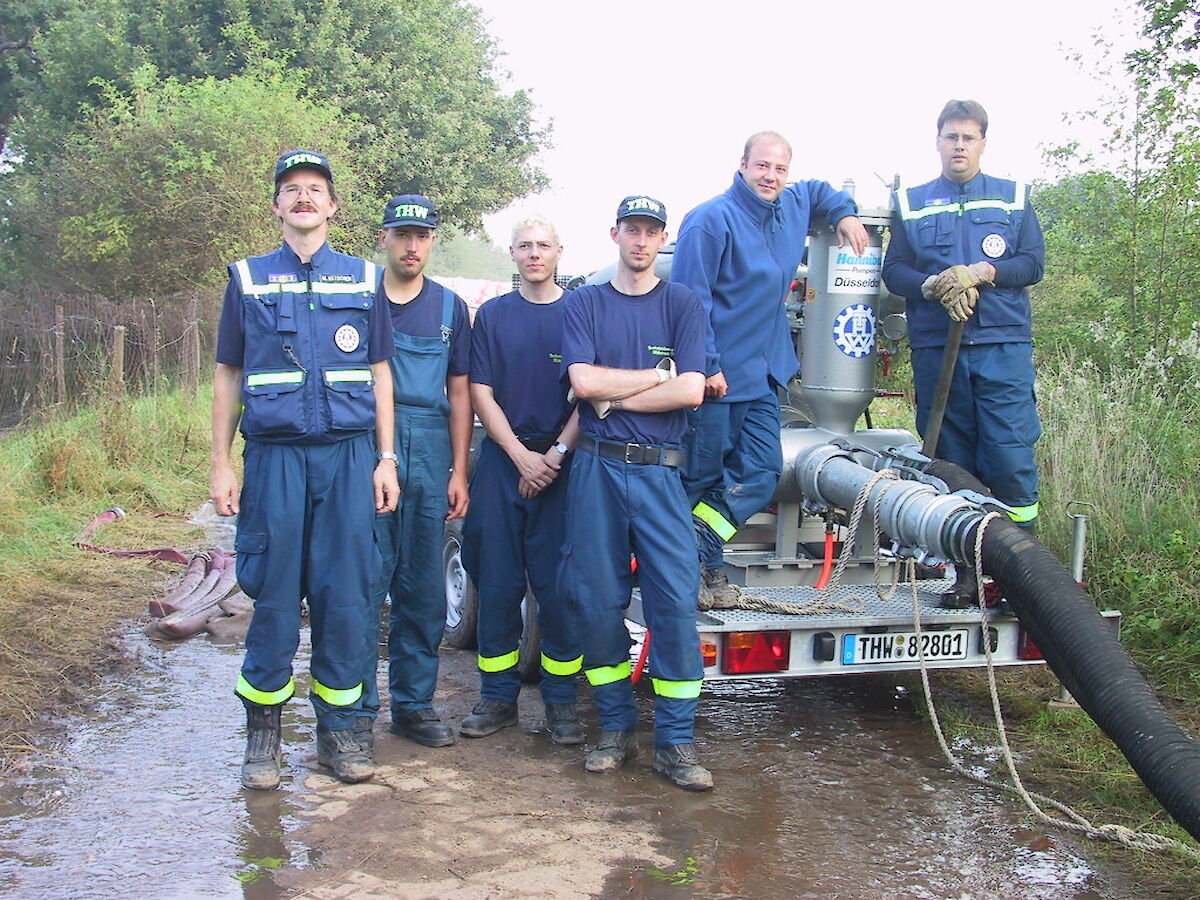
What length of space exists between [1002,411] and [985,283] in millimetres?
586

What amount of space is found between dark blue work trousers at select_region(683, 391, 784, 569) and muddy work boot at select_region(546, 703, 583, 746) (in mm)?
860

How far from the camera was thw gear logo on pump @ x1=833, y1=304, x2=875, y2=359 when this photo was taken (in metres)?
5.71

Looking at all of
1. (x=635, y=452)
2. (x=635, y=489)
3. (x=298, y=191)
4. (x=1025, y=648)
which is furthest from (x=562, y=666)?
(x=298, y=191)

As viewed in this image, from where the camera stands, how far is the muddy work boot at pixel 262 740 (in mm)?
4512

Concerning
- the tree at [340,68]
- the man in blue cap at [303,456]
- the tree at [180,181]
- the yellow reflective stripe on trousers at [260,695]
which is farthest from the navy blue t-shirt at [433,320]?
the tree at [340,68]

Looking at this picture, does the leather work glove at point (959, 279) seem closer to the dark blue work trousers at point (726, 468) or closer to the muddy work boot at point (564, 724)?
the dark blue work trousers at point (726, 468)

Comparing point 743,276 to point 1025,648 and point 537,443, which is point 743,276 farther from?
point 1025,648

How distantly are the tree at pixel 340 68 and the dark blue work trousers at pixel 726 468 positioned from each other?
19.5 meters

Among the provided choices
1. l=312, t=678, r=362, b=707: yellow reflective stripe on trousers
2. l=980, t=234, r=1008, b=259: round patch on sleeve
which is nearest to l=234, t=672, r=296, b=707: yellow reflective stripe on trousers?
l=312, t=678, r=362, b=707: yellow reflective stripe on trousers

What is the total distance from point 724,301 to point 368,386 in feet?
5.24

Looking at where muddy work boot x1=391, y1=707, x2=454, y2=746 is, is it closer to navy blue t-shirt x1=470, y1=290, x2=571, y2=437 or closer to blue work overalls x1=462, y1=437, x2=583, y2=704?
blue work overalls x1=462, y1=437, x2=583, y2=704

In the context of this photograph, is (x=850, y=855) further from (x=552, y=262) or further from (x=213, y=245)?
(x=213, y=245)

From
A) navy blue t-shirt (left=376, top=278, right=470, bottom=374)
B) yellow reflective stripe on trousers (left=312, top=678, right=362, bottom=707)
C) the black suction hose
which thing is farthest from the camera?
navy blue t-shirt (left=376, top=278, right=470, bottom=374)

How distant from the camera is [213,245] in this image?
19.8m
